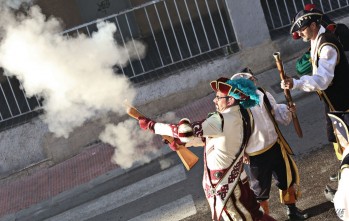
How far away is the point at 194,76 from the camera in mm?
10047

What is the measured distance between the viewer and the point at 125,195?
25.3 feet

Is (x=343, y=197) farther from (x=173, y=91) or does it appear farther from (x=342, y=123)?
(x=173, y=91)

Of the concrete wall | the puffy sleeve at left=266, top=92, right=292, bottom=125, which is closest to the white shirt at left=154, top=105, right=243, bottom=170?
the puffy sleeve at left=266, top=92, right=292, bottom=125

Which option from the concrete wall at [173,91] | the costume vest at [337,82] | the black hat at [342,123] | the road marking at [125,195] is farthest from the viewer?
the concrete wall at [173,91]

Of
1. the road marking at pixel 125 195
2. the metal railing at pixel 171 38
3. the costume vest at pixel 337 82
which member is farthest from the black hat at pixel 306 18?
the metal railing at pixel 171 38

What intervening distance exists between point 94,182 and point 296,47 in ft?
14.3

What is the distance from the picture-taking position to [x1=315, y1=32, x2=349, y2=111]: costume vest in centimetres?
544

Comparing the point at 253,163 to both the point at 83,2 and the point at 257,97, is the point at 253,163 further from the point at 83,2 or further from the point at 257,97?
the point at 83,2

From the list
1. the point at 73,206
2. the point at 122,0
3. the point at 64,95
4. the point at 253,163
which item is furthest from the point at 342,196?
the point at 122,0

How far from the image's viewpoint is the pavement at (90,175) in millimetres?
6590

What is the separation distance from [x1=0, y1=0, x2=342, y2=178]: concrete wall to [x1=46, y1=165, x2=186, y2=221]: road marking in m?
1.98

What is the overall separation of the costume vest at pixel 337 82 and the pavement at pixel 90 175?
3.52 ft

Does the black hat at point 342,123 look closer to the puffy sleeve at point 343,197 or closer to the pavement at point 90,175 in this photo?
the puffy sleeve at point 343,197

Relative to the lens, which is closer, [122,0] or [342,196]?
[342,196]
